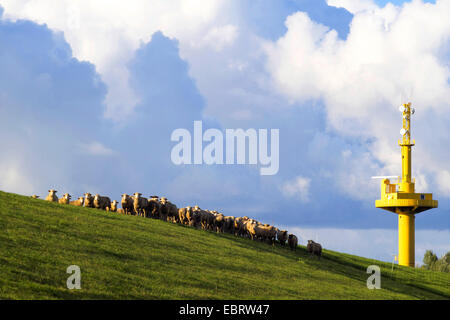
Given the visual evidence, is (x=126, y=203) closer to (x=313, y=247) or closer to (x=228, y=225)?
(x=228, y=225)

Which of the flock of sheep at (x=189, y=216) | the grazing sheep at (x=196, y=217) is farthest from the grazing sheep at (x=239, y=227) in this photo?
the grazing sheep at (x=196, y=217)

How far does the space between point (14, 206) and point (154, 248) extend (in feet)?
28.9

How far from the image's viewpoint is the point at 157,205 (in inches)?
1773

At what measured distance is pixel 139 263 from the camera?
26.8 metres

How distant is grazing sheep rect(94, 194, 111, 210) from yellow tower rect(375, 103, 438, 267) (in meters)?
43.4

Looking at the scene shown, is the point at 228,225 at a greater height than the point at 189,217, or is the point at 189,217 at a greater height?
the point at 189,217

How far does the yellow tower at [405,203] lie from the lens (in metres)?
75.1

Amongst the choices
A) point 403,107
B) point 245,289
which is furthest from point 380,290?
point 403,107

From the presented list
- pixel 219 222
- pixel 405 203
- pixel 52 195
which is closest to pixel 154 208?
pixel 219 222

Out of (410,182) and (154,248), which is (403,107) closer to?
(410,182)

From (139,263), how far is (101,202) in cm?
1934

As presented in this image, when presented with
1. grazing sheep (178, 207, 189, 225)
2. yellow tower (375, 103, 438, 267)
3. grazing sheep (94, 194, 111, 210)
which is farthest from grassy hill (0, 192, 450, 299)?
yellow tower (375, 103, 438, 267)

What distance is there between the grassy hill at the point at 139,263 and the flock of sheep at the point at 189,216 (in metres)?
4.47
